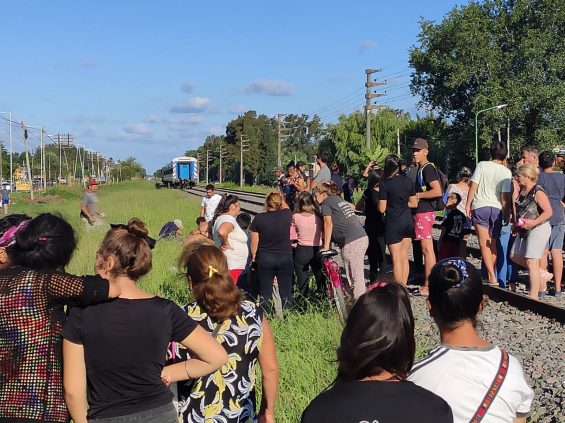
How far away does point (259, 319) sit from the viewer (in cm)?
357

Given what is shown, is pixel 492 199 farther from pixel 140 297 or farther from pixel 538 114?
pixel 538 114

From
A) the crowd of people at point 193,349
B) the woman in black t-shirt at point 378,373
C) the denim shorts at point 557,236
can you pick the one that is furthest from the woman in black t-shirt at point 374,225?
the woman in black t-shirt at point 378,373

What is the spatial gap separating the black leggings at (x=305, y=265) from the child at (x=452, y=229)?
2.19 m

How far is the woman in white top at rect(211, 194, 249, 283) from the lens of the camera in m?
8.34

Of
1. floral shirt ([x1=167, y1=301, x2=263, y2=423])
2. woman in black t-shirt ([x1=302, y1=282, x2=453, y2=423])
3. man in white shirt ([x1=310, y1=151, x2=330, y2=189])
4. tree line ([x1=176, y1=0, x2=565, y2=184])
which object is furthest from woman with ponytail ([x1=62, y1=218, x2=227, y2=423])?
tree line ([x1=176, y1=0, x2=565, y2=184])

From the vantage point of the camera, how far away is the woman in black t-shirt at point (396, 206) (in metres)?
8.92

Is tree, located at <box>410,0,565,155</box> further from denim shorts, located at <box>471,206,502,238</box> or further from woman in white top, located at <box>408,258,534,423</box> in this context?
woman in white top, located at <box>408,258,534,423</box>

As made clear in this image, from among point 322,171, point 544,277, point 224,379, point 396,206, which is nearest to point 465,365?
point 224,379

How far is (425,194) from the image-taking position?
9.48 meters

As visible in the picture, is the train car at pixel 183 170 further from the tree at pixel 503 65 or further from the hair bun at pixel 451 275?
the hair bun at pixel 451 275

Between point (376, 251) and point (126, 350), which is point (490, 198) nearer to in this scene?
point (376, 251)

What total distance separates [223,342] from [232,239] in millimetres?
4946

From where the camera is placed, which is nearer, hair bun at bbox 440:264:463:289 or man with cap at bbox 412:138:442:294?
hair bun at bbox 440:264:463:289

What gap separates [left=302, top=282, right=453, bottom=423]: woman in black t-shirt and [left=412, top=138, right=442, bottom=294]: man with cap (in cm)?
717
